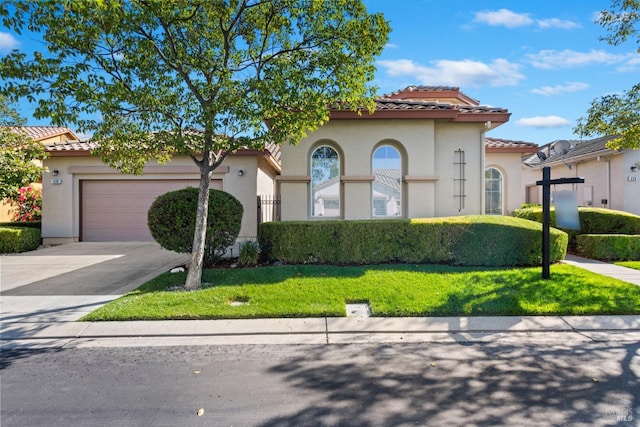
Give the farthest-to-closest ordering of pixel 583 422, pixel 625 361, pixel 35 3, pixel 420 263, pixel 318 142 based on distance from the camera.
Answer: pixel 318 142
pixel 420 263
pixel 35 3
pixel 625 361
pixel 583 422

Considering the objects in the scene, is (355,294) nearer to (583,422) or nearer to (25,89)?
(583,422)

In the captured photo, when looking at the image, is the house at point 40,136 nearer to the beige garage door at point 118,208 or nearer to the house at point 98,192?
the house at point 98,192

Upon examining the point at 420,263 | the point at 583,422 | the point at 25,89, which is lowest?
the point at 583,422

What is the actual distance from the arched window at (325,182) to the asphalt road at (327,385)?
6547mm

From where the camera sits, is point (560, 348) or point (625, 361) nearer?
point (625, 361)

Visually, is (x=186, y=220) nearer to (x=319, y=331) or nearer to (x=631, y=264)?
(x=319, y=331)

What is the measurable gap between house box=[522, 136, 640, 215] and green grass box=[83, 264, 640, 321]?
986cm

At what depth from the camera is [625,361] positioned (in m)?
4.54

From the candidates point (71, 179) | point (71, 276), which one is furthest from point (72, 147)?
point (71, 276)

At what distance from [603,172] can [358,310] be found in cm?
1676

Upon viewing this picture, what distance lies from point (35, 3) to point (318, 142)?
704cm

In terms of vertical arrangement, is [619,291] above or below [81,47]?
below

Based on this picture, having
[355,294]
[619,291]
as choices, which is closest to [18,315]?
[355,294]

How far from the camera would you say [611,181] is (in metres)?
16.7
